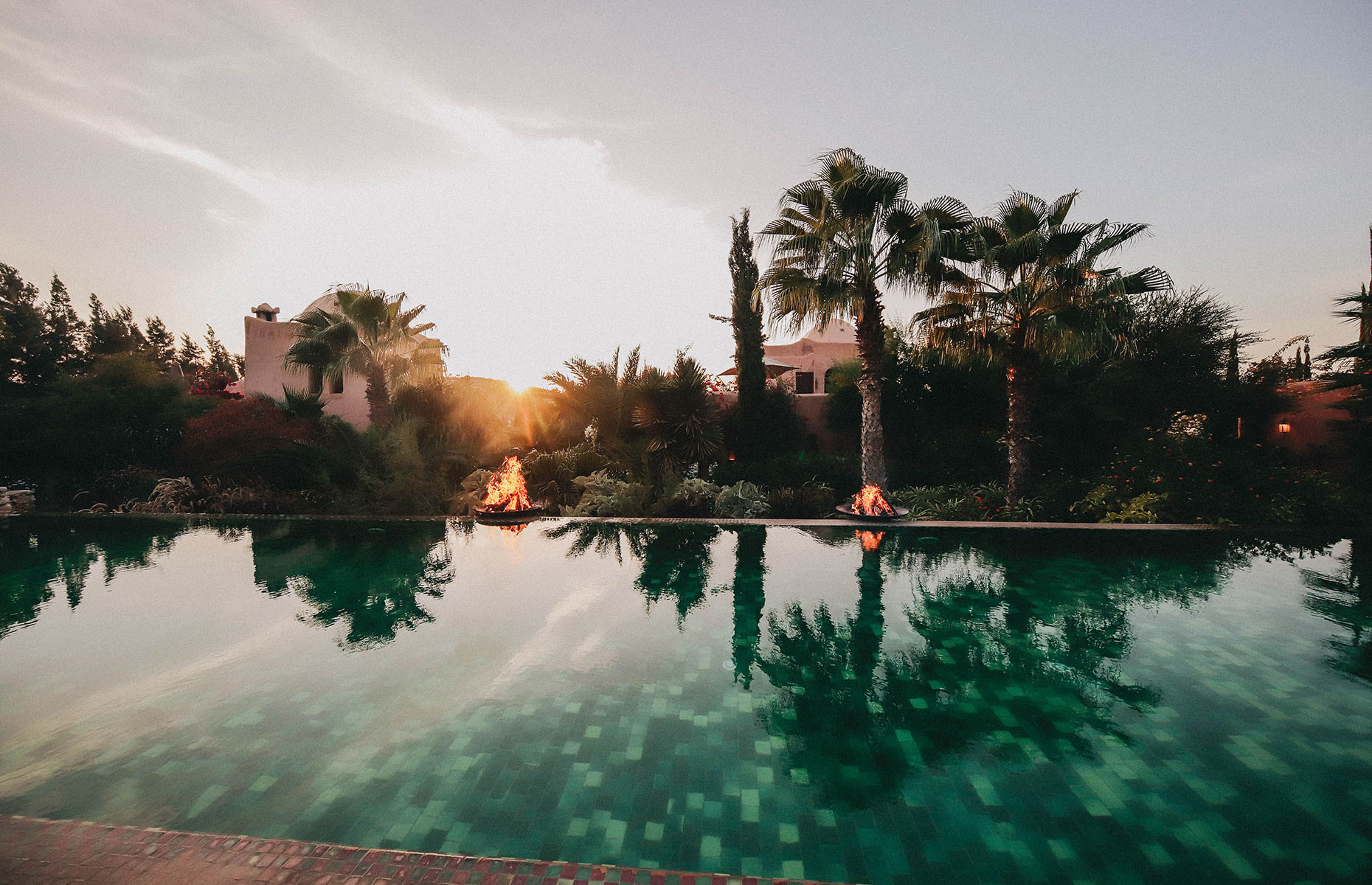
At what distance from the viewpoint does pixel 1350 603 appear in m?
5.62

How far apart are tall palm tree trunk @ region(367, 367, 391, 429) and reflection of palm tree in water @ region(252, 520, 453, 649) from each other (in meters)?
4.26

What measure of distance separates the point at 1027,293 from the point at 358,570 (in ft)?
35.9

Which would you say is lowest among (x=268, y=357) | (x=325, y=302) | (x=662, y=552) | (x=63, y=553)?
(x=662, y=552)

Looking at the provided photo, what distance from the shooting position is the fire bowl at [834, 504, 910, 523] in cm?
969

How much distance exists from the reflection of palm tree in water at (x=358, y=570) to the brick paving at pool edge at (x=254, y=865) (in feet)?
8.30

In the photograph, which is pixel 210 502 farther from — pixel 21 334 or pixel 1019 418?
pixel 21 334

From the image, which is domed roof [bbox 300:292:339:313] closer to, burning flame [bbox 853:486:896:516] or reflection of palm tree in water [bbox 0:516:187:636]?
reflection of palm tree in water [bbox 0:516:187:636]

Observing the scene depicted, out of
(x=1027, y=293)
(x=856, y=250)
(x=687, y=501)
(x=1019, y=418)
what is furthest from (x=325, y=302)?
(x=1019, y=418)

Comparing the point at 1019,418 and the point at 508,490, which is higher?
the point at 1019,418

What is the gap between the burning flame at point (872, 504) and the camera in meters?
9.78

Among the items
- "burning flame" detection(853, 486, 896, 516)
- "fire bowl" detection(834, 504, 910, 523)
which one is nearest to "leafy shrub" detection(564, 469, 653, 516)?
"fire bowl" detection(834, 504, 910, 523)

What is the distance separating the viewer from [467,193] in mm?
12719

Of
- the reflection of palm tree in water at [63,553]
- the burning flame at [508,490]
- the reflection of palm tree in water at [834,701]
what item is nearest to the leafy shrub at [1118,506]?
the reflection of palm tree in water at [834,701]

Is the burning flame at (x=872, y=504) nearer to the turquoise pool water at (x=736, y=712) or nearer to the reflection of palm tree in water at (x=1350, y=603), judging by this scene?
the turquoise pool water at (x=736, y=712)
